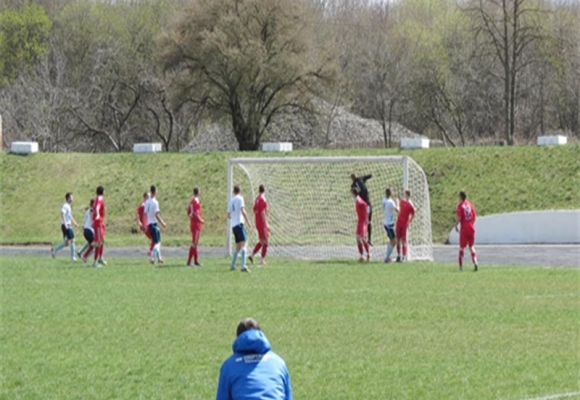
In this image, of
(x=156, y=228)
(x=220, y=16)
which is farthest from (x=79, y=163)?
(x=156, y=228)

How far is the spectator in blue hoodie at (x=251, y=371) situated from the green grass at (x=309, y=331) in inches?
155

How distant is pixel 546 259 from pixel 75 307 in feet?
51.4

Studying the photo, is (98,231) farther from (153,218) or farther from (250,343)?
(250,343)

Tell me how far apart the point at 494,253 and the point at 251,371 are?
27177mm

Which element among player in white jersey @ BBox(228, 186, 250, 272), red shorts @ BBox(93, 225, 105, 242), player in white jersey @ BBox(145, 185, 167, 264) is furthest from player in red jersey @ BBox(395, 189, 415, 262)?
red shorts @ BBox(93, 225, 105, 242)

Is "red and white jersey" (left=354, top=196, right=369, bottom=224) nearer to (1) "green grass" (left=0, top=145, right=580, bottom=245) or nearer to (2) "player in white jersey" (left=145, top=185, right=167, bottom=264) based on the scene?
(2) "player in white jersey" (left=145, top=185, right=167, bottom=264)

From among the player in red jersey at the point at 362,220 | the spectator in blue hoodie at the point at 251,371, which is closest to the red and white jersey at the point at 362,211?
the player in red jersey at the point at 362,220

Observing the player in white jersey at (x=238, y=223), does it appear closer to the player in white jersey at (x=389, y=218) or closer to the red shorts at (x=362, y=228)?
the red shorts at (x=362, y=228)

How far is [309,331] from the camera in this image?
16531 millimetres

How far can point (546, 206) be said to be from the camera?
1715 inches

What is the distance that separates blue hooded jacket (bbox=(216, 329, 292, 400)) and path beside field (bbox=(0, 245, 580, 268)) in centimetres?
2181

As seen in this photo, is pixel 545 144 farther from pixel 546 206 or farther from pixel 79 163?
pixel 79 163

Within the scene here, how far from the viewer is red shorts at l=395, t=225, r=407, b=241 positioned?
30250 mm

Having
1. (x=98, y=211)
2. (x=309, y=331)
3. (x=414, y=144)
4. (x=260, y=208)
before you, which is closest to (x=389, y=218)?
(x=260, y=208)
